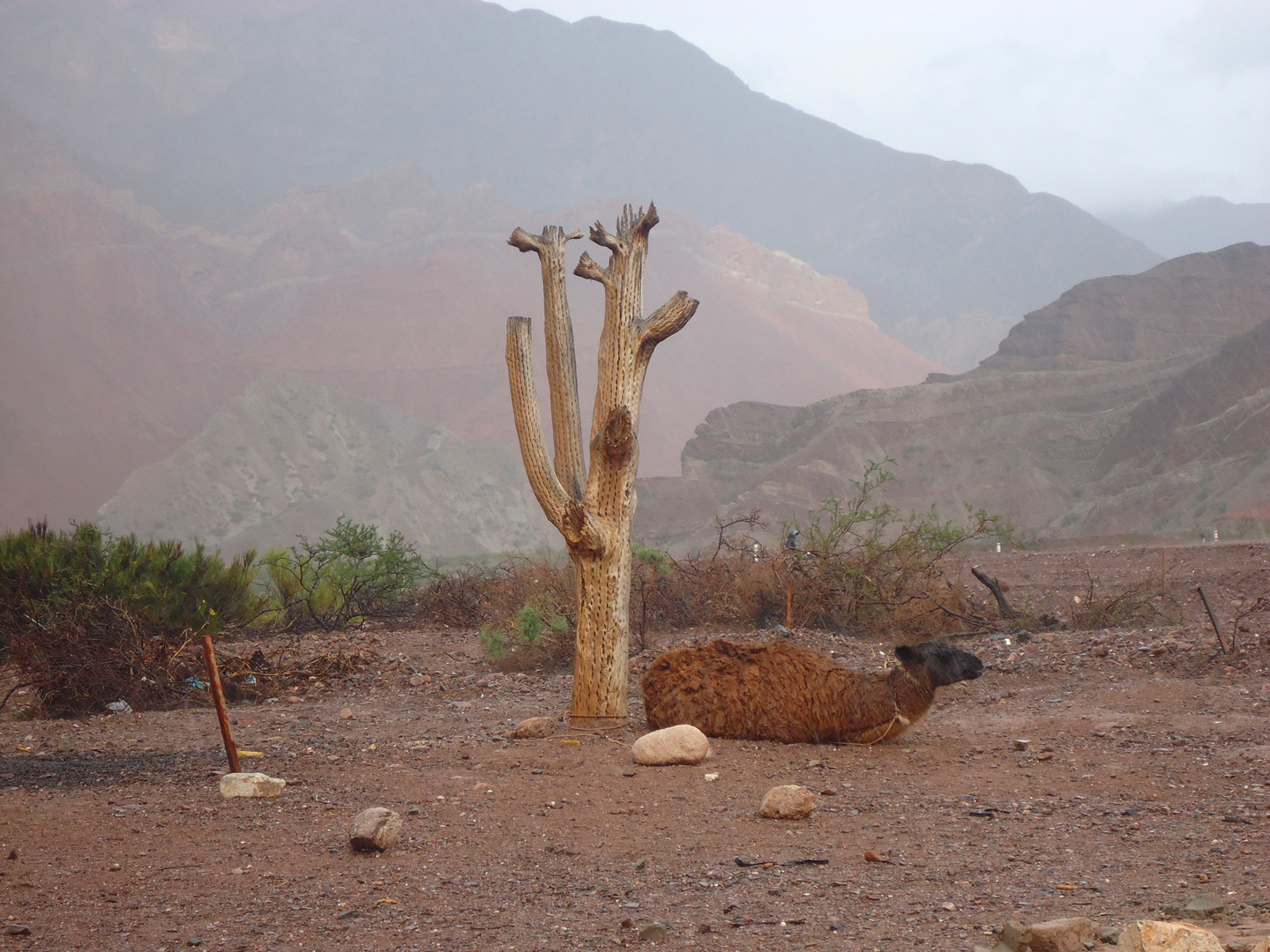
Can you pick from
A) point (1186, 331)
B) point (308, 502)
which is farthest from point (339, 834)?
point (308, 502)

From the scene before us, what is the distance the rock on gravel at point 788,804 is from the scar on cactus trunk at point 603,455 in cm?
243

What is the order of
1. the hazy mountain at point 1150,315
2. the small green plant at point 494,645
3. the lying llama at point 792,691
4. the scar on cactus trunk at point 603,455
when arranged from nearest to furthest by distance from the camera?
1. the lying llama at point 792,691
2. the scar on cactus trunk at point 603,455
3. the small green plant at point 494,645
4. the hazy mountain at point 1150,315

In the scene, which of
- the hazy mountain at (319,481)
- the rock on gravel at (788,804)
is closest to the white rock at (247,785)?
the rock on gravel at (788,804)

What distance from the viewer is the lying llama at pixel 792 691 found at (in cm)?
638

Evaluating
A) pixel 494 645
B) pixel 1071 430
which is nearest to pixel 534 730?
pixel 494 645

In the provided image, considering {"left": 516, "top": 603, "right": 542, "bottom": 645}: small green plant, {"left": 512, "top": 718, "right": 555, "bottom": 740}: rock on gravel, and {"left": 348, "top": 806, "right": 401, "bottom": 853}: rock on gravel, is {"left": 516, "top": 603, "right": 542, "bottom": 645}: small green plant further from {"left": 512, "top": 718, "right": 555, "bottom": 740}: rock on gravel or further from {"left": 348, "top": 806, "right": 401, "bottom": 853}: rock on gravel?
{"left": 348, "top": 806, "right": 401, "bottom": 853}: rock on gravel

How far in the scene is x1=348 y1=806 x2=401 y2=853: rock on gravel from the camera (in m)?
4.39

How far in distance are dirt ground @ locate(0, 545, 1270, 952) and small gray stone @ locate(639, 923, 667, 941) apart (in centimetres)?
3

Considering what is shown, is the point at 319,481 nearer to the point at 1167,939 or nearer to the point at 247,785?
the point at 247,785

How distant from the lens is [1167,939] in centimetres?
251

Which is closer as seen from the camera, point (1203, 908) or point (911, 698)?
point (1203, 908)

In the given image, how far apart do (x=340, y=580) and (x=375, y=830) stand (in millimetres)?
10963

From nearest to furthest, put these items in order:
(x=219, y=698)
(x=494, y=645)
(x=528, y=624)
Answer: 1. (x=219, y=698)
2. (x=528, y=624)
3. (x=494, y=645)

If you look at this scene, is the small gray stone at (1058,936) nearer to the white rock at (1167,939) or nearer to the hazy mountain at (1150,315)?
the white rock at (1167,939)
